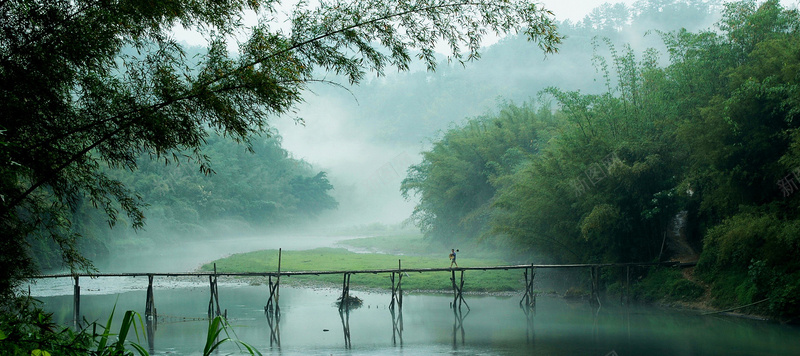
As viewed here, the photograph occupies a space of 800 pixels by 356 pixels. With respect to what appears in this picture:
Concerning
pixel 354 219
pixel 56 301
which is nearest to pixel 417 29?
pixel 56 301

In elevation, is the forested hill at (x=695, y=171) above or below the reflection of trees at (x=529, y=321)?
above

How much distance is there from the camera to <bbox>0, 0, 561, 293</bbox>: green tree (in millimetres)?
5031

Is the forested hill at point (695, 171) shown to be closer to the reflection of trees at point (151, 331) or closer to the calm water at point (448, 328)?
the calm water at point (448, 328)

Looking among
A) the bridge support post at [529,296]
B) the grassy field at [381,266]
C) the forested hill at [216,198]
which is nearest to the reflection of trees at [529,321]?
the bridge support post at [529,296]

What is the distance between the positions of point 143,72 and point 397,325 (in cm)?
1066

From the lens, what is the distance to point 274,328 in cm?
1470

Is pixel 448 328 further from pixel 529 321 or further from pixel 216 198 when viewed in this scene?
pixel 216 198

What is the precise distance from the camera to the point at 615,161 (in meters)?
16.3

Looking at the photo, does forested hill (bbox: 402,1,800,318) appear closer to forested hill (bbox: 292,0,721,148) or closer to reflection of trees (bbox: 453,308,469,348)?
reflection of trees (bbox: 453,308,469,348)

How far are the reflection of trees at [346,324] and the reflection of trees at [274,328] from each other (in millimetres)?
1409

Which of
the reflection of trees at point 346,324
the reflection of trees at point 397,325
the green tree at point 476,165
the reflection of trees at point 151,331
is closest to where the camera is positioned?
the reflection of trees at point 151,331

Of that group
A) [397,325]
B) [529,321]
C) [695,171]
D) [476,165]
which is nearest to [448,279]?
[529,321]

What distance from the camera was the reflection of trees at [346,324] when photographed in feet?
41.6

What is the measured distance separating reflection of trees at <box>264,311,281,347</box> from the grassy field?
238 inches
